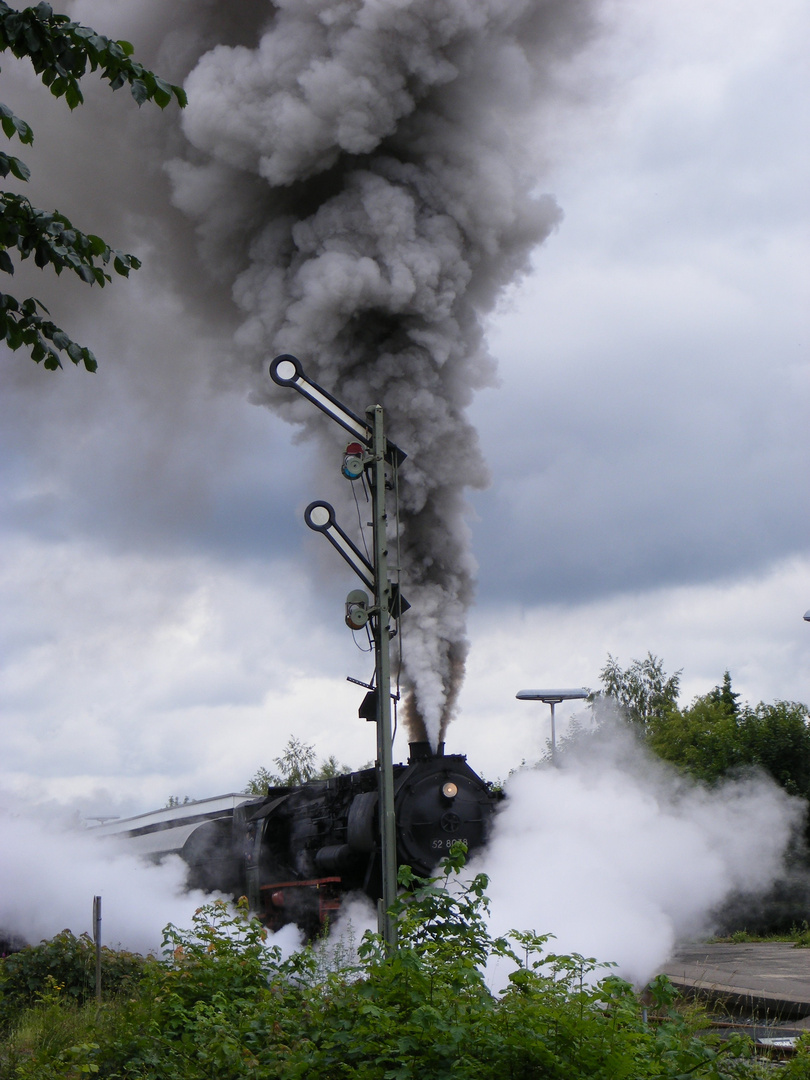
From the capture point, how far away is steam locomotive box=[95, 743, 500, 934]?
9.66 metres

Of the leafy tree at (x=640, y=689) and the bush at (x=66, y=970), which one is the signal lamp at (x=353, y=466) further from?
the leafy tree at (x=640, y=689)

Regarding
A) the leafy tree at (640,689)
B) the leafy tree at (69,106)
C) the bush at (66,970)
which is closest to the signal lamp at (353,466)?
the leafy tree at (69,106)

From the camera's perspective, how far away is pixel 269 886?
11508 mm

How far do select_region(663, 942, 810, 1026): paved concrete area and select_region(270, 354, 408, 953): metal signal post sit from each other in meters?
2.11

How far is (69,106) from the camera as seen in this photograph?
4.04m

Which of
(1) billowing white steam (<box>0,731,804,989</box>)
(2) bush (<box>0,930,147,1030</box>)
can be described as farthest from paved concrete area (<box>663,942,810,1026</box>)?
(2) bush (<box>0,930,147,1030</box>)

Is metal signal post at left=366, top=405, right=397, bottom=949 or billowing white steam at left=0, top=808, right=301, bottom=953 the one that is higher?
metal signal post at left=366, top=405, right=397, bottom=949

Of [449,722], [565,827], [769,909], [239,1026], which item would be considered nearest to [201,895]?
[449,722]

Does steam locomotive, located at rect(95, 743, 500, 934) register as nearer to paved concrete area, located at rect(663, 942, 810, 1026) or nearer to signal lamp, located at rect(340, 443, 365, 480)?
paved concrete area, located at rect(663, 942, 810, 1026)

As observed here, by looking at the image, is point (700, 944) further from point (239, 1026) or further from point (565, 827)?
point (239, 1026)

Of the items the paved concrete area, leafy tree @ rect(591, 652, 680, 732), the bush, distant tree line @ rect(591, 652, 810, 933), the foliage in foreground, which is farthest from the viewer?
leafy tree @ rect(591, 652, 680, 732)

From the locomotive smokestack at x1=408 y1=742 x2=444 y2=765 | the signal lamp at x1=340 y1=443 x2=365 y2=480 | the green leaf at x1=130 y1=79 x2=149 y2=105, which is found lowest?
the locomotive smokestack at x1=408 y1=742 x2=444 y2=765

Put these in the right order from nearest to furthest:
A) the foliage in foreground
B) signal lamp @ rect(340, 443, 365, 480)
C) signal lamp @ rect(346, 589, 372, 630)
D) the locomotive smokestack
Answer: the foliage in foreground, signal lamp @ rect(346, 589, 372, 630), signal lamp @ rect(340, 443, 365, 480), the locomotive smokestack

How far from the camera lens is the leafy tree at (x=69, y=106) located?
4.04 m
